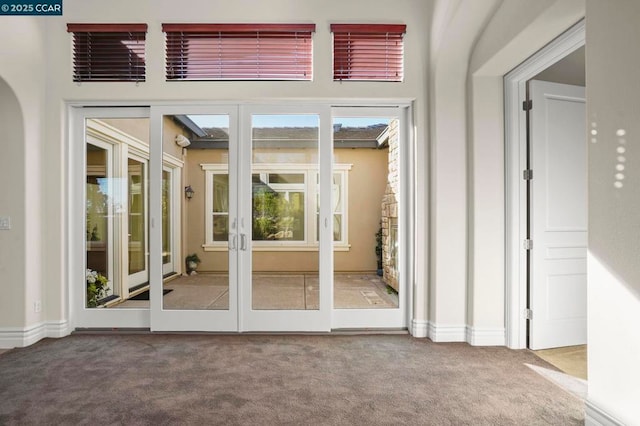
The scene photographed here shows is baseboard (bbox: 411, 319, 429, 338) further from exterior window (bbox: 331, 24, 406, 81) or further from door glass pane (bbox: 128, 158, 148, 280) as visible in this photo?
door glass pane (bbox: 128, 158, 148, 280)

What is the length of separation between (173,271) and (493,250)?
10.6 feet

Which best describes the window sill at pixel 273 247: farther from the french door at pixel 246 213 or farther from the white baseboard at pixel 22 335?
the white baseboard at pixel 22 335

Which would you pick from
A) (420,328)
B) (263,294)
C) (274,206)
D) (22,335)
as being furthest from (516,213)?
(22,335)

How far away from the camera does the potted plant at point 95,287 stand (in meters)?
3.82

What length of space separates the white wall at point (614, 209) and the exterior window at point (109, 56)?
3.78 m

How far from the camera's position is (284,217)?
373cm

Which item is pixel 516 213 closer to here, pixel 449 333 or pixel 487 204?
pixel 487 204

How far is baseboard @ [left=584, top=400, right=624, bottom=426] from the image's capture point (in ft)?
6.23

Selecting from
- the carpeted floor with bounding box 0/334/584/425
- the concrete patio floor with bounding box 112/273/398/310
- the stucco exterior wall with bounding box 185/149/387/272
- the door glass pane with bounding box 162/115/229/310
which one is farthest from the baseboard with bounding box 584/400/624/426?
the door glass pane with bounding box 162/115/229/310

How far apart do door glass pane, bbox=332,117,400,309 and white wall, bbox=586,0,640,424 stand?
195cm

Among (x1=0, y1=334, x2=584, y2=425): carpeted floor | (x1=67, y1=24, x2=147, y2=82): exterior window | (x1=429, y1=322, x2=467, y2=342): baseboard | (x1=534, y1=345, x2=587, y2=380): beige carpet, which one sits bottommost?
(x1=534, y1=345, x2=587, y2=380): beige carpet

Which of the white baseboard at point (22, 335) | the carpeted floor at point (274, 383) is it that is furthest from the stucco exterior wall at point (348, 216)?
the white baseboard at point (22, 335)

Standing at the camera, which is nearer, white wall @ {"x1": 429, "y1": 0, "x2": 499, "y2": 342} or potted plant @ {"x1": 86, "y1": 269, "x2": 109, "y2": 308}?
white wall @ {"x1": 429, "y1": 0, "x2": 499, "y2": 342}

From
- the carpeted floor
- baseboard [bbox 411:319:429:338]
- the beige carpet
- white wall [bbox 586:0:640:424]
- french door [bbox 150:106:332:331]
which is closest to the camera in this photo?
white wall [bbox 586:0:640:424]
